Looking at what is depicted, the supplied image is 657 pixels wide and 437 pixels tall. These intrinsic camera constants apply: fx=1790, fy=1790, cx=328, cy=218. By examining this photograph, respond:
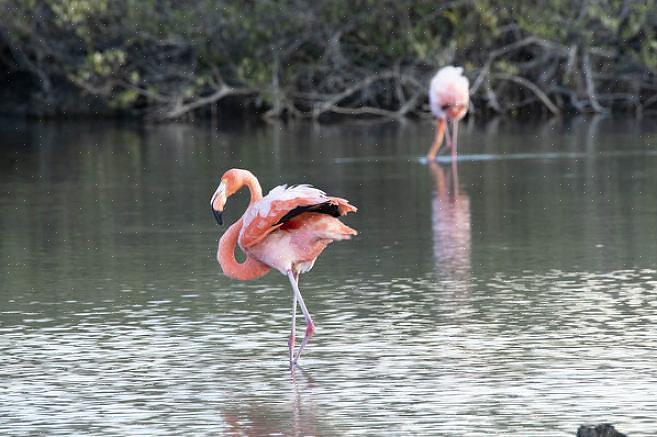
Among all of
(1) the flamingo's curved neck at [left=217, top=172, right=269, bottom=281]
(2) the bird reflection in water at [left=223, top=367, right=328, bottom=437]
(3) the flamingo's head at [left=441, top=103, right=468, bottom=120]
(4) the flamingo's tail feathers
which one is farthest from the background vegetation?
(2) the bird reflection in water at [left=223, top=367, right=328, bottom=437]

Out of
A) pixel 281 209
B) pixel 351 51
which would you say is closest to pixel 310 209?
pixel 281 209

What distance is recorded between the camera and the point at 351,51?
101 feet

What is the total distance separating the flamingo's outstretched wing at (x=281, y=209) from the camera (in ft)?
26.6

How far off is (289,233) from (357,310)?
4.28 feet

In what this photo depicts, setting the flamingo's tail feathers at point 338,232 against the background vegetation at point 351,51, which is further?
the background vegetation at point 351,51

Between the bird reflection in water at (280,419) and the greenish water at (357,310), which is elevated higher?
the greenish water at (357,310)

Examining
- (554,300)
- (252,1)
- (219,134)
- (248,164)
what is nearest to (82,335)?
(554,300)

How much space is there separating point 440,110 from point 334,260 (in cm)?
967

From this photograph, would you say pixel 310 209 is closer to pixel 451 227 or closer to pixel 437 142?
pixel 451 227

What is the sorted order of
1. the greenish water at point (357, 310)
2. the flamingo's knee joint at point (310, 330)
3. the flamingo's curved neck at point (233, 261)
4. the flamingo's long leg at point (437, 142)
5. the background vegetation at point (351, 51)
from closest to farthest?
the greenish water at point (357, 310) < the flamingo's knee joint at point (310, 330) < the flamingo's curved neck at point (233, 261) < the flamingo's long leg at point (437, 142) < the background vegetation at point (351, 51)

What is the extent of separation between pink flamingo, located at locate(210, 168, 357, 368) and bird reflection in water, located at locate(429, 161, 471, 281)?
2.48 meters

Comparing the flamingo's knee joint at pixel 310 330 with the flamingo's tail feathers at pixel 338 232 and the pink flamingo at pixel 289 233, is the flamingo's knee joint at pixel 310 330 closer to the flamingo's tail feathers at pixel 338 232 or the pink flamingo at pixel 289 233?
the pink flamingo at pixel 289 233

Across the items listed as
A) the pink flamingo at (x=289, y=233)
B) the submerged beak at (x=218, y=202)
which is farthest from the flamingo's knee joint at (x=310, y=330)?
the submerged beak at (x=218, y=202)

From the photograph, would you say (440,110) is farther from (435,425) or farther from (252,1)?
(435,425)
